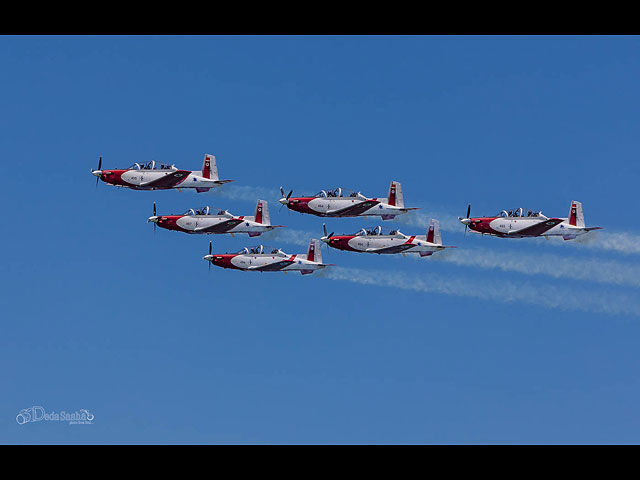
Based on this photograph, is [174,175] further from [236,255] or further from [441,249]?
[441,249]

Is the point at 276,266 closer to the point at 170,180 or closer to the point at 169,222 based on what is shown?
the point at 169,222

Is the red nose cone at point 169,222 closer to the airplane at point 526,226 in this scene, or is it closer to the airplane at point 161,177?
the airplane at point 161,177

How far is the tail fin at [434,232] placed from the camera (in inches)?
6890

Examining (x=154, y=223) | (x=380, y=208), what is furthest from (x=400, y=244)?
(x=154, y=223)

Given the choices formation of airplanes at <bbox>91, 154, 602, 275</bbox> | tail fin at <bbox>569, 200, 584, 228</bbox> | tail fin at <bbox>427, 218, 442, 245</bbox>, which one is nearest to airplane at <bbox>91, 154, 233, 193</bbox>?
formation of airplanes at <bbox>91, 154, 602, 275</bbox>

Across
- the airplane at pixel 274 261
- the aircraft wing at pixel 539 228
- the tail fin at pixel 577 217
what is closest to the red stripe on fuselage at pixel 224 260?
the airplane at pixel 274 261

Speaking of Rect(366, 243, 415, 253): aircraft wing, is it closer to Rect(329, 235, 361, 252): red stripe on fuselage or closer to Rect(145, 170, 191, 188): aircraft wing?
Rect(329, 235, 361, 252): red stripe on fuselage

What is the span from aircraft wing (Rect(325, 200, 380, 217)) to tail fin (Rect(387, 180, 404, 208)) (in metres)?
1.72

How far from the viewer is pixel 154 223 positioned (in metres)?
176

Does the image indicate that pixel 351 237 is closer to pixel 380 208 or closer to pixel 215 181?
pixel 380 208

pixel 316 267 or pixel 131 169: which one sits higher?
pixel 131 169

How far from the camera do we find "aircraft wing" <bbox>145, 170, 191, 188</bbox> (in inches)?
6718

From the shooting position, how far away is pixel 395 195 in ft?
566

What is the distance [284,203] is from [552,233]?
31835 millimetres
